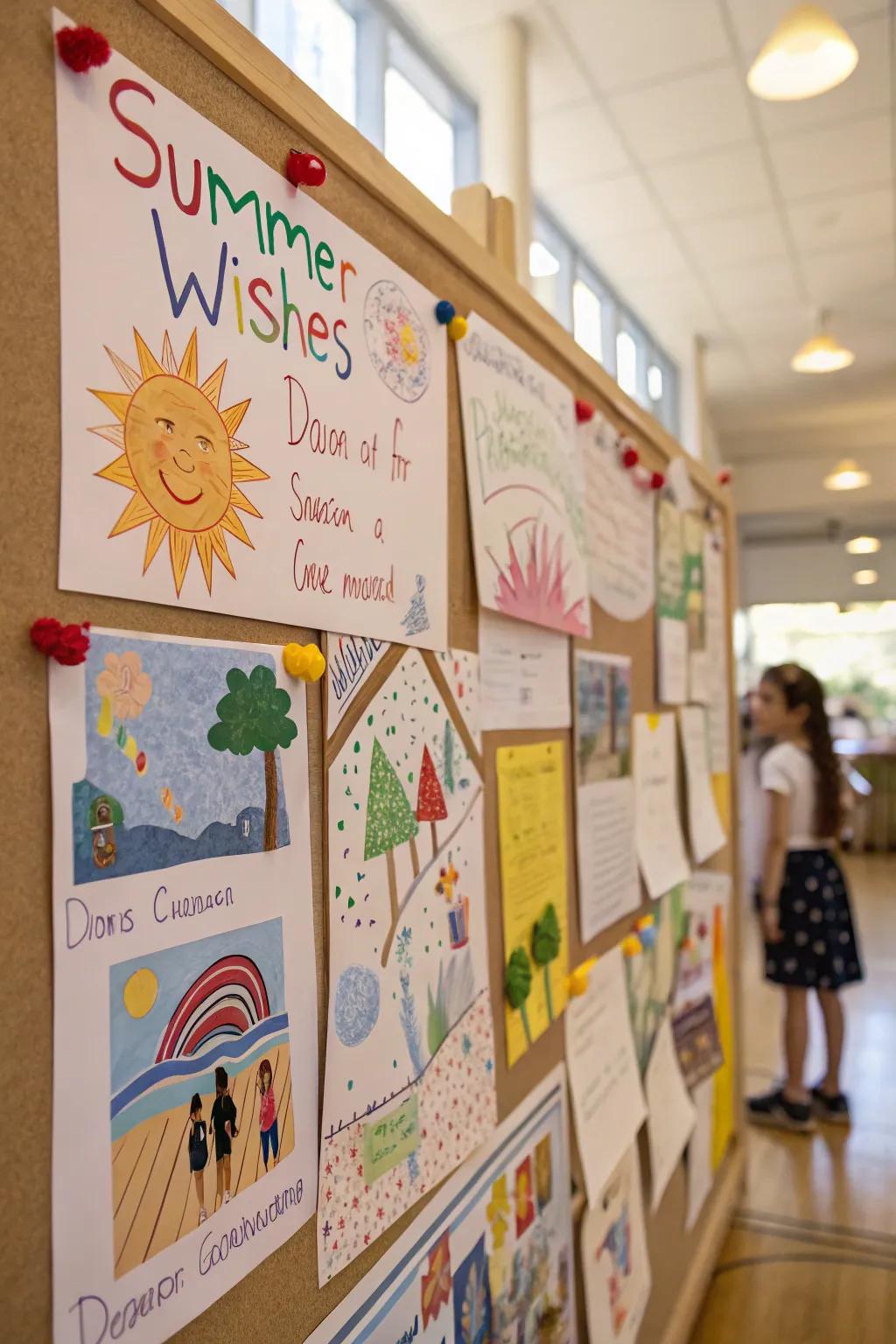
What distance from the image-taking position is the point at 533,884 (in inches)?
42.3

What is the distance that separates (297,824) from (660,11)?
308cm

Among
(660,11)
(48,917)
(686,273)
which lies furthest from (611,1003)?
(686,273)

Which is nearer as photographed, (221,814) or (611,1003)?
(221,814)

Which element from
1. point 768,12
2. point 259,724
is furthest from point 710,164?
point 259,724

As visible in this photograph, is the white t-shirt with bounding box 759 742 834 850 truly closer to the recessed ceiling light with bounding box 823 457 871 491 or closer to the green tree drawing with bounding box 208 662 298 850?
the green tree drawing with bounding box 208 662 298 850

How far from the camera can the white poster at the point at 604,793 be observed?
1234 mm

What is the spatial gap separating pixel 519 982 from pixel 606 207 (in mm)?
Result: 3738

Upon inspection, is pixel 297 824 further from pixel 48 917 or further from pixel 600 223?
pixel 600 223

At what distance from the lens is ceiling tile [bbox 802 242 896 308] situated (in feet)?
14.6

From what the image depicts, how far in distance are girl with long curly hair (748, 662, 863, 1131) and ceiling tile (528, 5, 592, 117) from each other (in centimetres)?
202

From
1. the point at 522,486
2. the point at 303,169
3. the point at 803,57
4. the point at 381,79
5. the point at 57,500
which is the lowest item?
the point at 57,500

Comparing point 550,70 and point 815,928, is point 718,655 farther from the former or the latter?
point 550,70

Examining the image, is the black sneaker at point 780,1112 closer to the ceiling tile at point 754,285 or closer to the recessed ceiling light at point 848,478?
the ceiling tile at point 754,285

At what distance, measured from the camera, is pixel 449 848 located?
A: 2.91 ft
